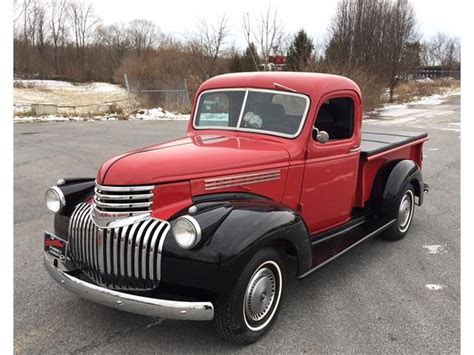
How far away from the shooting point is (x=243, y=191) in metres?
3.44

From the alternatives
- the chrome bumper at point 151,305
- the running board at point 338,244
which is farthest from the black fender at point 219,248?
the running board at point 338,244

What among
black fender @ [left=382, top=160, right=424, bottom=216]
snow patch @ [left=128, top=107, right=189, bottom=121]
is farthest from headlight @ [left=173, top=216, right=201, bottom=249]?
snow patch @ [left=128, top=107, right=189, bottom=121]

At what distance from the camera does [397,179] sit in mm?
4945

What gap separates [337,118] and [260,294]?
2085mm

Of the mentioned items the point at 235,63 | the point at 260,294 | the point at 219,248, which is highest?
the point at 235,63

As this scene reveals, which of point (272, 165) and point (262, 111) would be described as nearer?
point (272, 165)

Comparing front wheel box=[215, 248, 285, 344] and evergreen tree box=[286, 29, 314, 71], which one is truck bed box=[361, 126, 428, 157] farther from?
evergreen tree box=[286, 29, 314, 71]

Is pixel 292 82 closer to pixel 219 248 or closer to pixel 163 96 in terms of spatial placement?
pixel 219 248

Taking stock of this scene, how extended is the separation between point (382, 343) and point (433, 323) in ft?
1.86

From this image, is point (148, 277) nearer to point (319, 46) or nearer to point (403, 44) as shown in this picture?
point (319, 46)

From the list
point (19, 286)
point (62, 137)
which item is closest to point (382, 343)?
point (19, 286)

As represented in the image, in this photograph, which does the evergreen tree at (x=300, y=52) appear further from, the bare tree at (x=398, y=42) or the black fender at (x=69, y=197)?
the black fender at (x=69, y=197)

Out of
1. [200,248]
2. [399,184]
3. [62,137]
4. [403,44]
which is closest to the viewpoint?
[200,248]

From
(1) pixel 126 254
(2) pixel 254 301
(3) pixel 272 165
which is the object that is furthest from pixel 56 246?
(3) pixel 272 165
